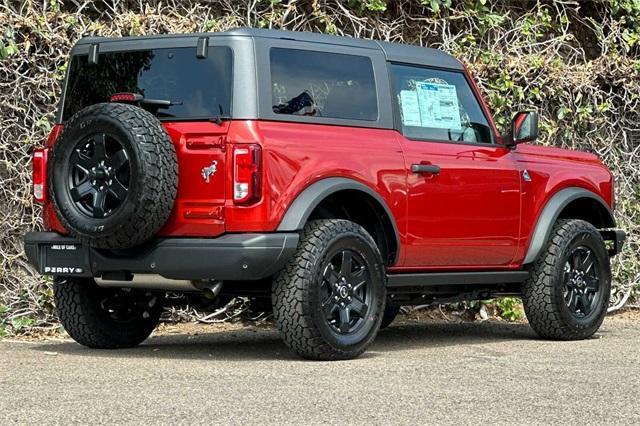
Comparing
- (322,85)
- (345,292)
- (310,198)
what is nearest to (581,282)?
(345,292)

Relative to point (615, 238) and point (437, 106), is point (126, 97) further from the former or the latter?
point (615, 238)

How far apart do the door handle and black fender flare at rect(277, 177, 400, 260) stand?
0.53 m

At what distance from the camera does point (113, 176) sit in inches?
306

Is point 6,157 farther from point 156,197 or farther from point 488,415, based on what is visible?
point 488,415

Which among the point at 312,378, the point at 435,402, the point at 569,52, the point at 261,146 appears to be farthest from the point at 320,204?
the point at 569,52

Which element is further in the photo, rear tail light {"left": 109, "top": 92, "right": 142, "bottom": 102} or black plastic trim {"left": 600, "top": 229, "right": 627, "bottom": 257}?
black plastic trim {"left": 600, "top": 229, "right": 627, "bottom": 257}

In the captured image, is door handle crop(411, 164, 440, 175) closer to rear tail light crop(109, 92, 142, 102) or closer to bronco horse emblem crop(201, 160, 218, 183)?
bronco horse emblem crop(201, 160, 218, 183)

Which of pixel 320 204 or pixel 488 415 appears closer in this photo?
pixel 488 415

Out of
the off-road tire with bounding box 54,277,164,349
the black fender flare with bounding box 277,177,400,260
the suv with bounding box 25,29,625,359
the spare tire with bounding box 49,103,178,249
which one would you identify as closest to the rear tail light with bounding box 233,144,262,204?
the suv with bounding box 25,29,625,359

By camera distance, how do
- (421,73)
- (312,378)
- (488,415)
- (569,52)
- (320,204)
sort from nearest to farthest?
(488,415), (312,378), (320,204), (421,73), (569,52)

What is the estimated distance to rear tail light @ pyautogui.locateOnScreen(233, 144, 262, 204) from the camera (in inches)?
Result: 301

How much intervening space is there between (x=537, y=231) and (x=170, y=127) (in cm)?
290

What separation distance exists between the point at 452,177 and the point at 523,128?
77 centimetres

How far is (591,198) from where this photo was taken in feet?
32.8
